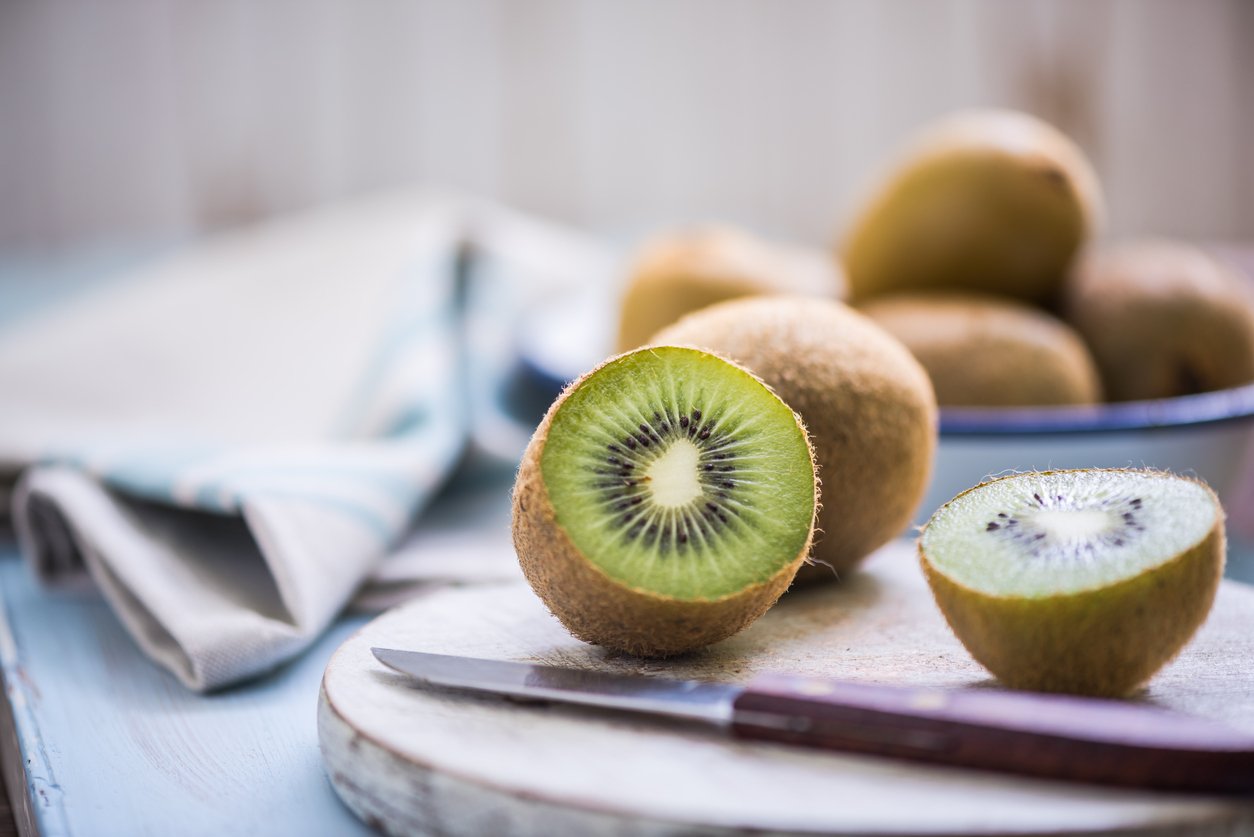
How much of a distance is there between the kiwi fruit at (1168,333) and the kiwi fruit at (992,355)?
0.22ft

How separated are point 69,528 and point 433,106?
5.70 feet

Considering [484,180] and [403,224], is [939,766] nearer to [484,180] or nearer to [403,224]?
[403,224]

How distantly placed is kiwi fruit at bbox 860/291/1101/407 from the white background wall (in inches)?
58.8

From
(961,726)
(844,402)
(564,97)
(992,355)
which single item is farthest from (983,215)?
(564,97)

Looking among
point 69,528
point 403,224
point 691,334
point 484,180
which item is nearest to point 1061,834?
point 691,334

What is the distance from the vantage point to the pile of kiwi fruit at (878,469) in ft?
1.91

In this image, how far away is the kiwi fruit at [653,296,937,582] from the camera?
0.73 meters

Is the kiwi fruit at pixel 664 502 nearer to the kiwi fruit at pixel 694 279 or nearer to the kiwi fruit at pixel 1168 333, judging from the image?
the kiwi fruit at pixel 694 279

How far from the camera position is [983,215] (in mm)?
1093

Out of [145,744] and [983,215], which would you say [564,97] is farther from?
[145,744]

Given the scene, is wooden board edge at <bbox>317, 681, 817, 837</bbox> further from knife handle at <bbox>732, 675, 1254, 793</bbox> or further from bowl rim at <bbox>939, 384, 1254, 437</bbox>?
bowl rim at <bbox>939, 384, 1254, 437</bbox>

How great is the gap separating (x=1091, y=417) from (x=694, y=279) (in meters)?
0.34

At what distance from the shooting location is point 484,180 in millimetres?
2564

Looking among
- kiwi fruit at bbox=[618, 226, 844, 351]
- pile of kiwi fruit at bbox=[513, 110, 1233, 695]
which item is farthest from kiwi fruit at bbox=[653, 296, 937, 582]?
kiwi fruit at bbox=[618, 226, 844, 351]
